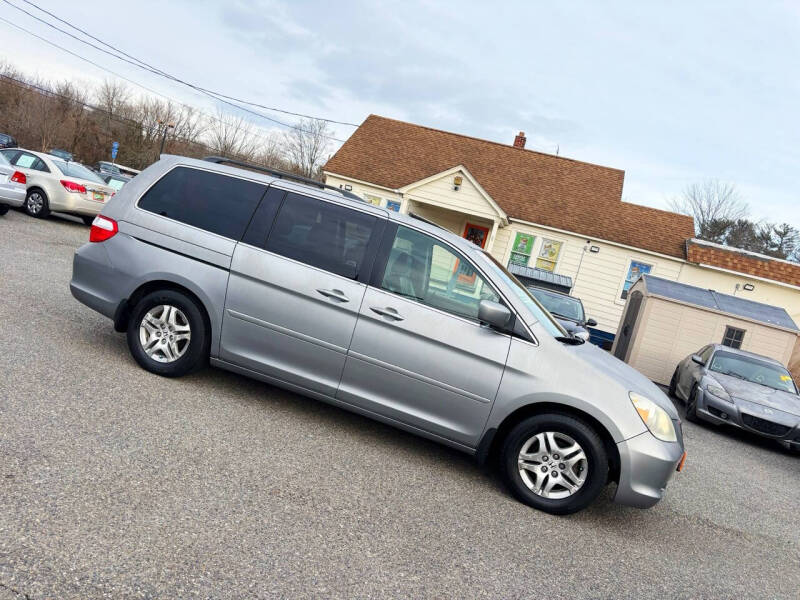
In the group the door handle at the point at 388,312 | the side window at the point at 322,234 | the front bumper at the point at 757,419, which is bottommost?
the front bumper at the point at 757,419

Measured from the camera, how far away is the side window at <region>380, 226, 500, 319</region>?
4.61 m

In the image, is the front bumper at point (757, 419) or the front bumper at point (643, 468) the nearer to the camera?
the front bumper at point (643, 468)

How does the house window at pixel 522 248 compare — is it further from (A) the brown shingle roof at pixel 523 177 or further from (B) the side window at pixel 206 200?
(B) the side window at pixel 206 200

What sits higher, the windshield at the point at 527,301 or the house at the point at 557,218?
the house at the point at 557,218

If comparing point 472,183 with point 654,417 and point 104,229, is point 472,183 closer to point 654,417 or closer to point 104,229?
point 104,229

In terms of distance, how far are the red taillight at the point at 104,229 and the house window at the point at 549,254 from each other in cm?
1869

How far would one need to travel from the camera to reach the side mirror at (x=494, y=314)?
435cm

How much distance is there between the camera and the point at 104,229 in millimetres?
5312

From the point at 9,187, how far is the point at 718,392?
45.2 feet

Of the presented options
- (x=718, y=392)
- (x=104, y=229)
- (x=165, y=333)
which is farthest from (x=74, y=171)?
(x=718, y=392)

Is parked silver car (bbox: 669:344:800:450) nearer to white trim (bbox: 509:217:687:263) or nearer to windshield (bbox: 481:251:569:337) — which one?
windshield (bbox: 481:251:569:337)

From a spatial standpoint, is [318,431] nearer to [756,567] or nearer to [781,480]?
[756,567]

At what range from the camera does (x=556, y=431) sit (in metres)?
4.34

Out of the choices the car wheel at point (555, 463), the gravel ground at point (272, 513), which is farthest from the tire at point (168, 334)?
the car wheel at point (555, 463)
